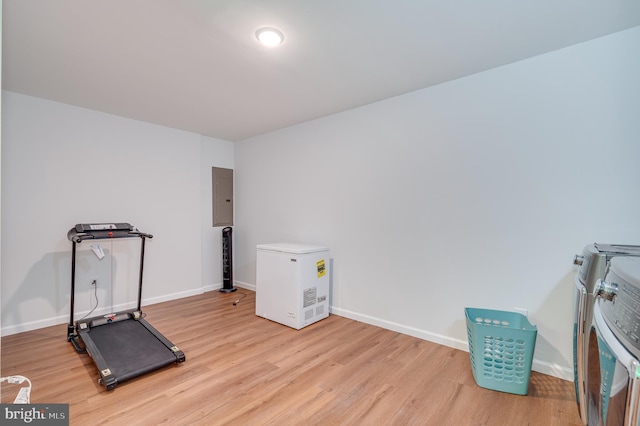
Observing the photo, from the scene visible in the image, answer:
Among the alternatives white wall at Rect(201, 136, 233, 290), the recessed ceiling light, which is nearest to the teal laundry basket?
the recessed ceiling light

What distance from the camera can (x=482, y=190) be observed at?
99.6 inches

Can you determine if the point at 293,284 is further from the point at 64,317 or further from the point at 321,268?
the point at 64,317

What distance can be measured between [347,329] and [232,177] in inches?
117

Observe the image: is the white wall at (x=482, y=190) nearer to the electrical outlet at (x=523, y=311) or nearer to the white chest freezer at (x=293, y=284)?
the electrical outlet at (x=523, y=311)

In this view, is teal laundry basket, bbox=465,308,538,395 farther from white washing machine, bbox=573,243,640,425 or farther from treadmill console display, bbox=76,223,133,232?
treadmill console display, bbox=76,223,133,232

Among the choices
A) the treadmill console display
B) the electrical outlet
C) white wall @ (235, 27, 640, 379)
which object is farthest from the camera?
the treadmill console display

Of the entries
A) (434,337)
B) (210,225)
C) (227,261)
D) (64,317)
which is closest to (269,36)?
(434,337)

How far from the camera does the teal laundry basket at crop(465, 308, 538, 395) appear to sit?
6.58ft

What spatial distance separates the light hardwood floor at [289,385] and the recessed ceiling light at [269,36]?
2368 millimetres

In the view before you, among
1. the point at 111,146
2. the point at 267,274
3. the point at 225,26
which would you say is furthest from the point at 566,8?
the point at 111,146

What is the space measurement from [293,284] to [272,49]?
7.05 feet

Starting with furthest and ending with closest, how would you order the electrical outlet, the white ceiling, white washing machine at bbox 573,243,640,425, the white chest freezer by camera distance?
the white chest freezer → the electrical outlet → the white ceiling → white washing machine at bbox 573,243,640,425

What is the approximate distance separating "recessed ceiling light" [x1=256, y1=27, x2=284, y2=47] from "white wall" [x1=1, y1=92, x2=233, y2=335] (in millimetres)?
2564

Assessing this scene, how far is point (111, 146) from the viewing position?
141 inches
